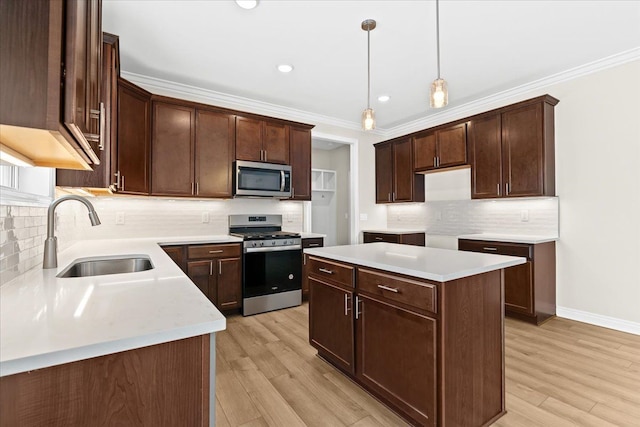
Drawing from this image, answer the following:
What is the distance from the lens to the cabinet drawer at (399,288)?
1485 millimetres

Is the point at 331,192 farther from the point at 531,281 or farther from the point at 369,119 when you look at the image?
the point at 369,119

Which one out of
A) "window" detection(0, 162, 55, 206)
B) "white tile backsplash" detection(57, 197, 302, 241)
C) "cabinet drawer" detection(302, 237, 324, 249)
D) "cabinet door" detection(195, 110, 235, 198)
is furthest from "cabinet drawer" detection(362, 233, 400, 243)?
"window" detection(0, 162, 55, 206)

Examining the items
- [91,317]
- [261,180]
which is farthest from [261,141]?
[91,317]

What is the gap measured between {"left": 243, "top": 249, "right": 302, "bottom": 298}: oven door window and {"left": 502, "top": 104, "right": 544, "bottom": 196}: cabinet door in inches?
104

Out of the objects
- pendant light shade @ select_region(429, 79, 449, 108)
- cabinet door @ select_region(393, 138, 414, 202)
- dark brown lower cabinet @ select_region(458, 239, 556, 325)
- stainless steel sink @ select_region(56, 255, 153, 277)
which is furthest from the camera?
cabinet door @ select_region(393, 138, 414, 202)

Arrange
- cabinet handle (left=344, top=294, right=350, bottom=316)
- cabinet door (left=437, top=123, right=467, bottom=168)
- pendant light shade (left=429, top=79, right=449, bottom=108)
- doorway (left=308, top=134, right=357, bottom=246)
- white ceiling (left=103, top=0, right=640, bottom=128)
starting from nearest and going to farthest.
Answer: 1. pendant light shade (left=429, top=79, right=449, bottom=108)
2. cabinet handle (left=344, top=294, right=350, bottom=316)
3. white ceiling (left=103, top=0, right=640, bottom=128)
4. cabinet door (left=437, top=123, right=467, bottom=168)
5. doorway (left=308, top=134, right=357, bottom=246)

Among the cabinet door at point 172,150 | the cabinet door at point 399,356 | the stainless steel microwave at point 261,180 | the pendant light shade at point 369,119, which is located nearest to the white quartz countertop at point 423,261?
the cabinet door at point 399,356

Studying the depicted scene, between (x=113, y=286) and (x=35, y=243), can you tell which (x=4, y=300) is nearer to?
(x=113, y=286)

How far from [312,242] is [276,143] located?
4.52 ft

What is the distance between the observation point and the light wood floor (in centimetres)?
173

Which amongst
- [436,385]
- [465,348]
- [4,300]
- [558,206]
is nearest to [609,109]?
[558,206]

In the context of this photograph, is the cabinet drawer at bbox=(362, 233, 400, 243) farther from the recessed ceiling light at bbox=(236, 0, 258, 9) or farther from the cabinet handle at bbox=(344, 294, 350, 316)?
the recessed ceiling light at bbox=(236, 0, 258, 9)

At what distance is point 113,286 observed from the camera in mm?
1135

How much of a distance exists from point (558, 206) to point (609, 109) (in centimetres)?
105
